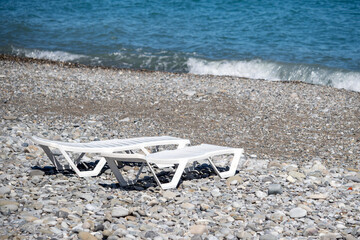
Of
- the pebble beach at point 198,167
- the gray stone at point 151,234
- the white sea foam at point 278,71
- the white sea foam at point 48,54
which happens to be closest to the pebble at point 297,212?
the pebble beach at point 198,167

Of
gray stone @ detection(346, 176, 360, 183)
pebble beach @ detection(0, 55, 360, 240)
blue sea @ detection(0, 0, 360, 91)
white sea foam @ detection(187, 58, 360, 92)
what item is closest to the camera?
pebble beach @ detection(0, 55, 360, 240)

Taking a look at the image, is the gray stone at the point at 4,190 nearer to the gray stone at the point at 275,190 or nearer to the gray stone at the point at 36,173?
the gray stone at the point at 36,173

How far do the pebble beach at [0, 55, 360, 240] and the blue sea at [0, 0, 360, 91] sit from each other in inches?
110

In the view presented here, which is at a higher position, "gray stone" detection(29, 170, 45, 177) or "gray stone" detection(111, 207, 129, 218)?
"gray stone" detection(111, 207, 129, 218)

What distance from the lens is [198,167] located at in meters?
5.87

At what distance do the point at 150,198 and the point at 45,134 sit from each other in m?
3.06

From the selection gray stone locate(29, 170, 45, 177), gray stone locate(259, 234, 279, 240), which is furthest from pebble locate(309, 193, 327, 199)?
gray stone locate(29, 170, 45, 177)

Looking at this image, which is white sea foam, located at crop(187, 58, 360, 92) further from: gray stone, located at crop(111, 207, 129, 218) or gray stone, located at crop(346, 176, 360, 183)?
gray stone, located at crop(111, 207, 129, 218)

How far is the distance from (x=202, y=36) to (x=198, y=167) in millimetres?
13360

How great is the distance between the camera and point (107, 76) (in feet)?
40.6

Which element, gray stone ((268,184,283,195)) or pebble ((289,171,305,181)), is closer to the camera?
gray stone ((268,184,283,195))

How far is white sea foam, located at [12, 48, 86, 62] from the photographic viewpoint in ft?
53.2

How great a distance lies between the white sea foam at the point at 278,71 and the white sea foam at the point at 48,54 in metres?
4.60

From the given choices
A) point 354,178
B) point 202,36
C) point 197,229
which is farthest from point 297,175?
point 202,36
